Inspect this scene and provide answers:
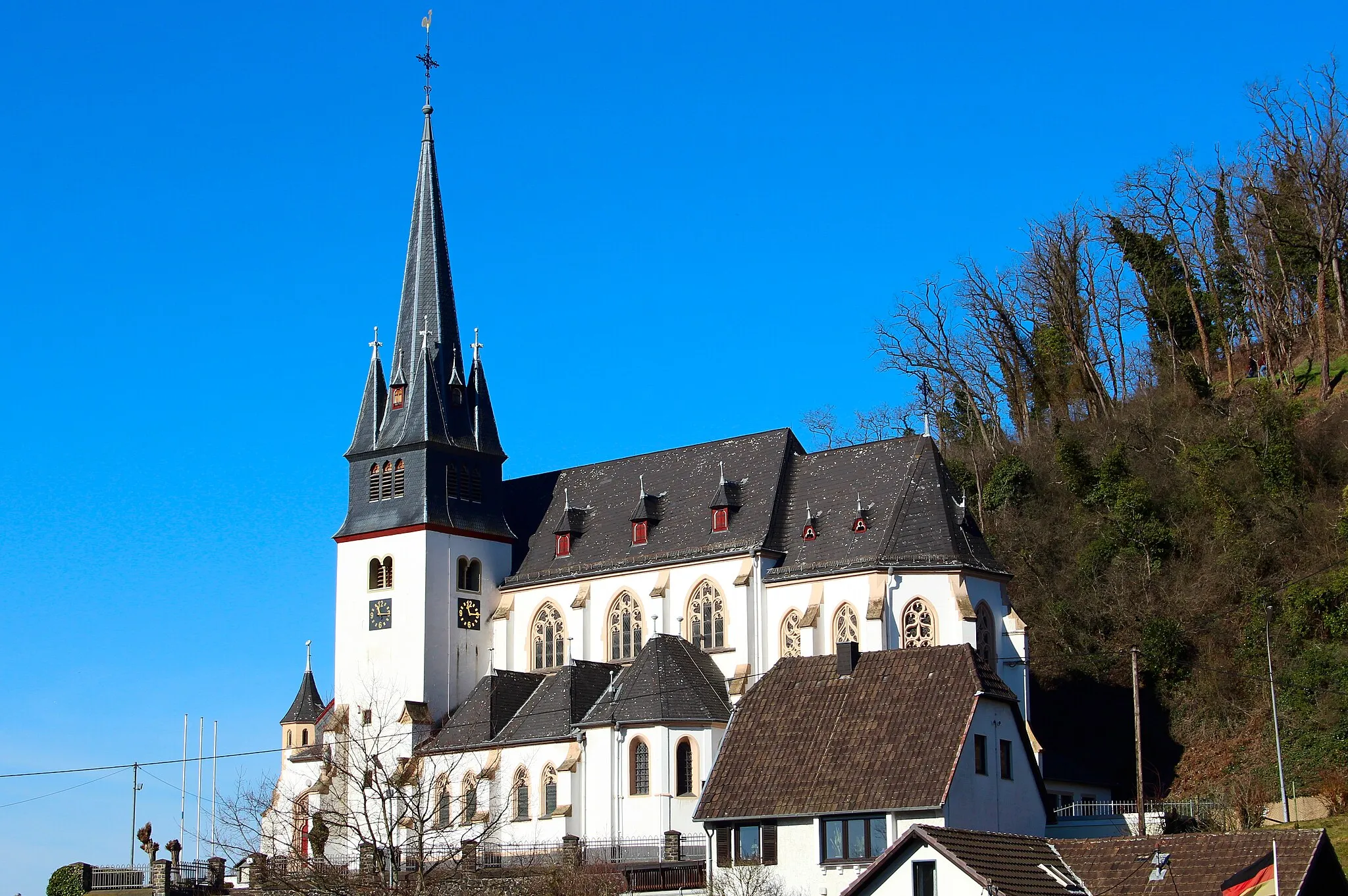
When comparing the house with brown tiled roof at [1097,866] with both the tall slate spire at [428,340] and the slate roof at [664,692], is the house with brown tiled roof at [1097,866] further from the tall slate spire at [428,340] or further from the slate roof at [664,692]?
the tall slate spire at [428,340]

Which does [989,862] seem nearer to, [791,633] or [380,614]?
[791,633]

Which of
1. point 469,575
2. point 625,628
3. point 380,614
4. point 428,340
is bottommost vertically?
point 625,628

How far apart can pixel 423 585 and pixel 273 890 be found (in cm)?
2180

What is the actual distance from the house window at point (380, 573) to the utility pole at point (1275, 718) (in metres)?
28.9

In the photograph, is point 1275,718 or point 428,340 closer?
point 1275,718

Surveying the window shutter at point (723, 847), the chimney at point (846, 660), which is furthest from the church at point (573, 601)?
the window shutter at point (723, 847)

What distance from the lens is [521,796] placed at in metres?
53.4

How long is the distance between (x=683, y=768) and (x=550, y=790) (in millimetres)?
4766

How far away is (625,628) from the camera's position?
2322 inches

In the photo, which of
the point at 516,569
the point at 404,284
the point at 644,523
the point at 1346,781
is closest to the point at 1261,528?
the point at 1346,781

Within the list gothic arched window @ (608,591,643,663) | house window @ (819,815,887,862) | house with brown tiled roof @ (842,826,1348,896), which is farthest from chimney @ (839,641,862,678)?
gothic arched window @ (608,591,643,663)

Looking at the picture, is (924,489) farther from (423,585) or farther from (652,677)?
(423,585)

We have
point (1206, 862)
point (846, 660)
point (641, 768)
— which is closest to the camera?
point (1206, 862)

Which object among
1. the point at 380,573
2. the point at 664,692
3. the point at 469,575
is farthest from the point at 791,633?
the point at 380,573
